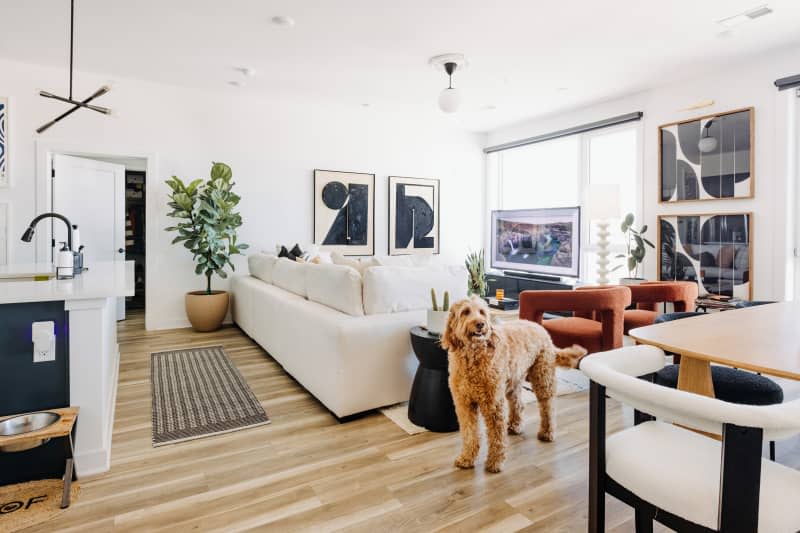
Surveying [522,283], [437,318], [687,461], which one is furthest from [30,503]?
[522,283]

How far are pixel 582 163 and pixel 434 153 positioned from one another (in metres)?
2.19

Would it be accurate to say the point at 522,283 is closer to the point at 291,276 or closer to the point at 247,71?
the point at 291,276

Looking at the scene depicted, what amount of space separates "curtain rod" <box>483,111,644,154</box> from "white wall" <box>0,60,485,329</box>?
2.93ft

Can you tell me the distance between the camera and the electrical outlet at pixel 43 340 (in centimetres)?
194

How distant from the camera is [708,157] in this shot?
15.3ft

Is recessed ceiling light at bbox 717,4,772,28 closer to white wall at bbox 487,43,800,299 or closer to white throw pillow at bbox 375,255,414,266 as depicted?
white wall at bbox 487,43,800,299

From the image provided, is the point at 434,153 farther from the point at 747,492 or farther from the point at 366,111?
the point at 747,492

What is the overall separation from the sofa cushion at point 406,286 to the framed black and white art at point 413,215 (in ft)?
12.1

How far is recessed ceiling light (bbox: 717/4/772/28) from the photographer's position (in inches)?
132

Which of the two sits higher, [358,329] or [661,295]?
[661,295]

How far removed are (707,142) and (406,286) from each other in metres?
3.82

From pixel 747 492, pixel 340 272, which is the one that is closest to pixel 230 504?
pixel 340 272

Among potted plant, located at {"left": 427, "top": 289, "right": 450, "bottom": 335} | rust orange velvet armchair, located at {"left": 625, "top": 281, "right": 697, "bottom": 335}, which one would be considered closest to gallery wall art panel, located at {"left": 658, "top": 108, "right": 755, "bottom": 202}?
rust orange velvet armchair, located at {"left": 625, "top": 281, "right": 697, "bottom": 335}

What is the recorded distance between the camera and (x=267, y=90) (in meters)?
5.37
